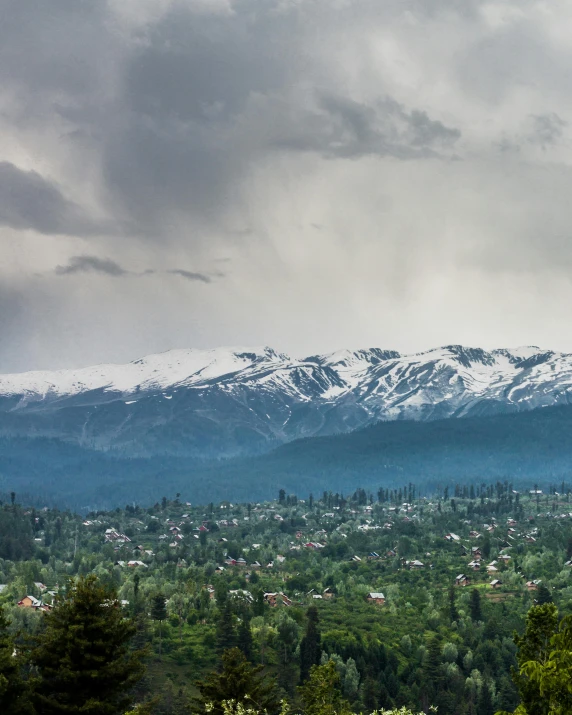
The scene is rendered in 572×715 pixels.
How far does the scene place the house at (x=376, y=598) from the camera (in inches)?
6781

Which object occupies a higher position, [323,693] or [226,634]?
[323,693]

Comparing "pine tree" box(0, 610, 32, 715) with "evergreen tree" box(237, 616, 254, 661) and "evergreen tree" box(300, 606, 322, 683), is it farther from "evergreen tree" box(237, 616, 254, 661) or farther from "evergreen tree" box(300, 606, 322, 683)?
"evergreen tree" box(237, 616, 254, 661)

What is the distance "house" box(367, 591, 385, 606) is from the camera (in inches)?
6781

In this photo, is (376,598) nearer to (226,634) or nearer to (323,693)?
(226,634)

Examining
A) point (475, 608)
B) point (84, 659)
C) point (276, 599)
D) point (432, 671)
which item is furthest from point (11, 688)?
point (276, 599)

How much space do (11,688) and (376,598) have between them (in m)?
139

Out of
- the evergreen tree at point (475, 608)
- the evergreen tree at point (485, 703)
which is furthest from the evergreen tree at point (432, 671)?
the evergreen tree at point (475, 608)

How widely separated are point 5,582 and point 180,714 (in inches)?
4158

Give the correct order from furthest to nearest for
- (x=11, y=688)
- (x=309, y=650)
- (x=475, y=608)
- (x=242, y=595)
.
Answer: (x=242, y=595) → (x=475, y=608) → (x=309, y=650) → (x=11, y=688)

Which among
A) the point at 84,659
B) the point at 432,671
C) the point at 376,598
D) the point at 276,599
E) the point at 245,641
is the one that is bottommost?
the point at 376,598

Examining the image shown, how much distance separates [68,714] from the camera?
4284 centimetres

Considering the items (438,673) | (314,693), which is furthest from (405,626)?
(314,693)

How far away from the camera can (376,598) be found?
17488 centimetres

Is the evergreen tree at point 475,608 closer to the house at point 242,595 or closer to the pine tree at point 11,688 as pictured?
the house at point 242,595
